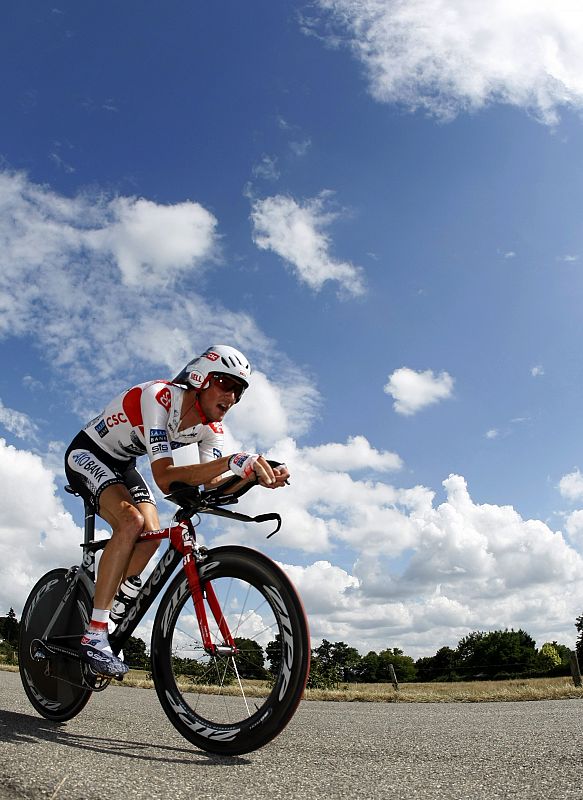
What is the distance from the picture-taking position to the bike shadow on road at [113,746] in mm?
3039

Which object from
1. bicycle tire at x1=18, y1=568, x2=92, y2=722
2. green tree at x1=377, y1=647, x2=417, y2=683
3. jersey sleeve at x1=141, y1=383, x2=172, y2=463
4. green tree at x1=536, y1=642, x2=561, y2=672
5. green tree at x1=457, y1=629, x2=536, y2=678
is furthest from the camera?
green tree at x1=377, y1=647, x2=417, y2=683

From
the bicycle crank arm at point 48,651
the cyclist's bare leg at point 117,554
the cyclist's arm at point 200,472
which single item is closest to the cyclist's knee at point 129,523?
the cyclist's bare leg at point 117,554

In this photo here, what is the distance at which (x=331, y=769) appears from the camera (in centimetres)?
282

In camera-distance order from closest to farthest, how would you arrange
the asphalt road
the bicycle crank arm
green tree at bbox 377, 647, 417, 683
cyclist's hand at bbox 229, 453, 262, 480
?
the asphalt road → cyclist's hand at bbox 229, 453, 262, 480 → the bicycle crank arm → green tree at bbox 377, 647, 417, 683

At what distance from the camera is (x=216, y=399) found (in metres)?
4.27

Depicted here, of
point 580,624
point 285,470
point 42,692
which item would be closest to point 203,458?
point 285,470

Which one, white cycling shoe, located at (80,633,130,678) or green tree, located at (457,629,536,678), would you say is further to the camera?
green tree, located at (457,629,536,678)

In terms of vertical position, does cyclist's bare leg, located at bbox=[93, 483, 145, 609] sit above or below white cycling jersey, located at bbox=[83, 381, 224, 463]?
below

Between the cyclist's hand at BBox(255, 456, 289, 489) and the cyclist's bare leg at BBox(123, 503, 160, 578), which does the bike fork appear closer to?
the cyclist's bare leg at BBox(123, 503, 160, 578)

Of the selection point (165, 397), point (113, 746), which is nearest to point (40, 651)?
point (113, 746)

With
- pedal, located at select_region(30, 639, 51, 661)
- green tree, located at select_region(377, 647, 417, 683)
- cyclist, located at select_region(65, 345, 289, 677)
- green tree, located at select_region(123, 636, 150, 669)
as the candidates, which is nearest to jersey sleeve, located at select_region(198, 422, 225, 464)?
cyclist, located at select_region(65, 345, 289, 677)

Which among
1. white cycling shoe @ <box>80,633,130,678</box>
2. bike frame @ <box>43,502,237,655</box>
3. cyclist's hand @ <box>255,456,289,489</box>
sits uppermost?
cyclist's hand @ <box>255,456,289,489</box>

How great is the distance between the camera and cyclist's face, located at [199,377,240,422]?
13.9 feet

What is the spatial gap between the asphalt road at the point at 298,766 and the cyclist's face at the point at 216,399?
2032 millimetres
